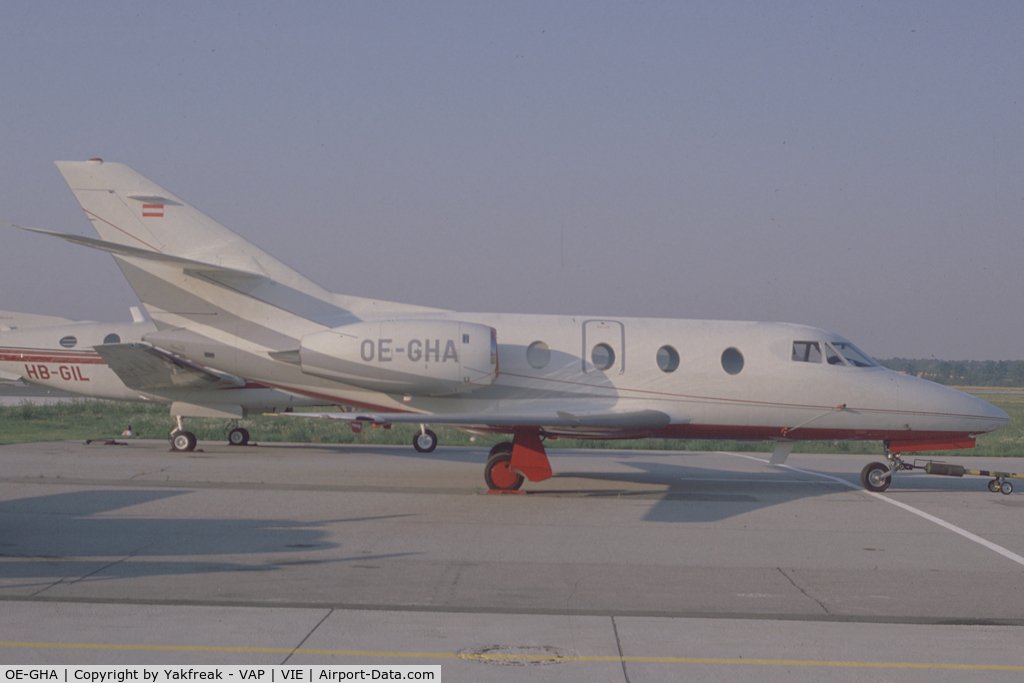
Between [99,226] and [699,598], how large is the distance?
1283 cm

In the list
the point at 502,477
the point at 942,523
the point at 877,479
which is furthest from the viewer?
the point at 877,479

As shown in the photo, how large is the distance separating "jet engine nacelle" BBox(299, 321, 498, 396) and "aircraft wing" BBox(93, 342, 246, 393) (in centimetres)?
651

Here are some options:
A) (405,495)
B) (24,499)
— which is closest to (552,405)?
(405,495)

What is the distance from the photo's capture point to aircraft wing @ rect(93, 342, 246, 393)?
19531mm

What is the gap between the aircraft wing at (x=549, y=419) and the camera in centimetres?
1298

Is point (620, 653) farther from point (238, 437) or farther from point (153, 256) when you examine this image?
point (238, 437)

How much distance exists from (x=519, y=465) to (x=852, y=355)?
6785 mm

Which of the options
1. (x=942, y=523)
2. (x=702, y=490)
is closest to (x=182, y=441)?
(x=702, y=490)

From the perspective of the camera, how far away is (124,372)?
20.4 metres

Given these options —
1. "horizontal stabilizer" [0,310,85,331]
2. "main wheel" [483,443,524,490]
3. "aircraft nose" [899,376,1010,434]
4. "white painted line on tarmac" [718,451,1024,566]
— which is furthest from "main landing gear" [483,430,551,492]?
"horizontal stabilizer" [0,310,85,331]

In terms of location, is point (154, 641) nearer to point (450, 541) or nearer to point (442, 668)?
point (442, 668)

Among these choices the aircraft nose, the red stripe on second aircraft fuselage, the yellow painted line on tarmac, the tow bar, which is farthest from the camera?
the red stripe on second aircraft fuselage
